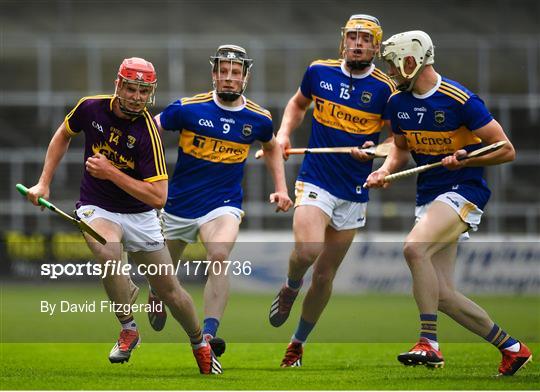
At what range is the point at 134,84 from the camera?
7.75 metres

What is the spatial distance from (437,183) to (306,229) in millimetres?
1091

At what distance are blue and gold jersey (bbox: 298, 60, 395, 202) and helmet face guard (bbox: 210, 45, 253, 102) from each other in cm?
76

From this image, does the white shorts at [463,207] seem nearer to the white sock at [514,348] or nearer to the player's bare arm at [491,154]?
the player's bare arm at [491,154]

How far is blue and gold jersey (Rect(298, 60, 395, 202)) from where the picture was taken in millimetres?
9297

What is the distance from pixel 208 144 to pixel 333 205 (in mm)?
1066

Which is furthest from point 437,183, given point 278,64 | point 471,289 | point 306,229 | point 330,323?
point 278,64

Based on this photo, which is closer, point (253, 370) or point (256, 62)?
point (253, 370)

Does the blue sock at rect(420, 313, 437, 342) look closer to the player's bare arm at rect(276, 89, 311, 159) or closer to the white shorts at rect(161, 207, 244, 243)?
the white shorts at rect(161, 207, 244, 243)

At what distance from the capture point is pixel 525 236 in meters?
19.4

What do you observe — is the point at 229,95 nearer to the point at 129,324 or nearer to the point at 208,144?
the point at 208,144

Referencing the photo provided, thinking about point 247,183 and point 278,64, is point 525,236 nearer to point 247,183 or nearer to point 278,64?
point 247,183

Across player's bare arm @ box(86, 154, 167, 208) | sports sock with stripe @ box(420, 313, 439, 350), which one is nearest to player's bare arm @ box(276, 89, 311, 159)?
player's bare arm @ box(86, 154, 167, 208)

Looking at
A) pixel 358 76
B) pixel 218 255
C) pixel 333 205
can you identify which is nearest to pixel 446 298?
pixel 333 205

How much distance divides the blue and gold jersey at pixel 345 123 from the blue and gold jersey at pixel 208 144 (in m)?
0.46
